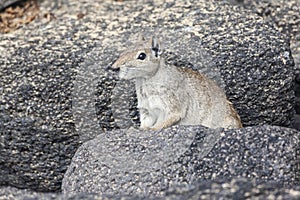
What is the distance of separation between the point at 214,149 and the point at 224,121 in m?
1.02

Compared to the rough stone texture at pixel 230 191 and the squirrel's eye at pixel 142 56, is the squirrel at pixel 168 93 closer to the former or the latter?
the squirrel's eye at pixel 142 56

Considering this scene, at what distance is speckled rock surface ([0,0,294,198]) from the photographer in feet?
25.8

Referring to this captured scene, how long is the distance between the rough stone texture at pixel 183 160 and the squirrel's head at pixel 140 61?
0.54 metres

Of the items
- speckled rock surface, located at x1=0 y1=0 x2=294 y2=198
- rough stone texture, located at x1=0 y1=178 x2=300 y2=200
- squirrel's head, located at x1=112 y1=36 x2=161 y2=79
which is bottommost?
speckled rock surface, located at x1=0 y1=0 x2=294 y2=198

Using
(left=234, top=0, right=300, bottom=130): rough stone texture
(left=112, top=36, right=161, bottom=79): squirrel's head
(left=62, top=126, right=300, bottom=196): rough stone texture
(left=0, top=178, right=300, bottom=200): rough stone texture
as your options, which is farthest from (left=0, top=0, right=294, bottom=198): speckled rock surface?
(left=0, top=178, right=300, bottom=200): rough stone texture

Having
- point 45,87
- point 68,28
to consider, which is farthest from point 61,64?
point 68,28

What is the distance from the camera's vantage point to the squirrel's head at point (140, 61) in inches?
258

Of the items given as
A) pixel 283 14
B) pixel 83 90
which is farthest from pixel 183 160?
pixel 283 14

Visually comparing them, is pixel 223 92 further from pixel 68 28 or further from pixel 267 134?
pixel 68 28

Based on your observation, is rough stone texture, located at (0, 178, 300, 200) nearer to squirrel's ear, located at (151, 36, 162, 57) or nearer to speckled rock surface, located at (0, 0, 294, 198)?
squirrel's ear, located at (151, 36, 162, 57)

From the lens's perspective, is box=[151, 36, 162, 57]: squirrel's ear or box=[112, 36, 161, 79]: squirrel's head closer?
box=[112, 36, 161, 79]: squirrel's head

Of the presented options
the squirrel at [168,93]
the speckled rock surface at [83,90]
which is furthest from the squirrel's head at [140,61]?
the speckled rock surface at [83,90]

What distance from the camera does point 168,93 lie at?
6.95 m

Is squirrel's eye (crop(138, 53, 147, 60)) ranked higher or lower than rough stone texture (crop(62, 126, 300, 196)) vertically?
higher
